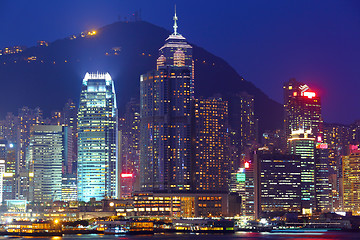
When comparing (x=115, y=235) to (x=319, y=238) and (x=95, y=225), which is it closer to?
(x=95, y=225)

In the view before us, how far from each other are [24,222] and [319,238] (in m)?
53.5

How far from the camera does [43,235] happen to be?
17400 centimetres

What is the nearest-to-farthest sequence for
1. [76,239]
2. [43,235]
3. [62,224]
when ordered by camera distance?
[76,239], [43,235], [62,224]

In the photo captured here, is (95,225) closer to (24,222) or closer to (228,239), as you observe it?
(24,222)

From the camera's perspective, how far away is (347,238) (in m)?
172

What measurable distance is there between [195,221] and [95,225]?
66.6 ft

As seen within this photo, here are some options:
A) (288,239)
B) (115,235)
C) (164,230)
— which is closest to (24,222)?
(115,235)

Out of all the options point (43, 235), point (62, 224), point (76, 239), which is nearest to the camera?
point (76, 239)

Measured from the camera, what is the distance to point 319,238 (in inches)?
6683

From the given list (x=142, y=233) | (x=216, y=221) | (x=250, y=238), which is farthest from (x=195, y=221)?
(x=250, y=238)

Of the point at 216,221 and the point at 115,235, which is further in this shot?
the point at 216,221

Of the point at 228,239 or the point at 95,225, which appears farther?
the point at 95,225

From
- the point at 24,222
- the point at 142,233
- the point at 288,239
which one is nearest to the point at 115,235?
the point at 142,233

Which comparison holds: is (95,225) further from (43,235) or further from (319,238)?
(319,238)
